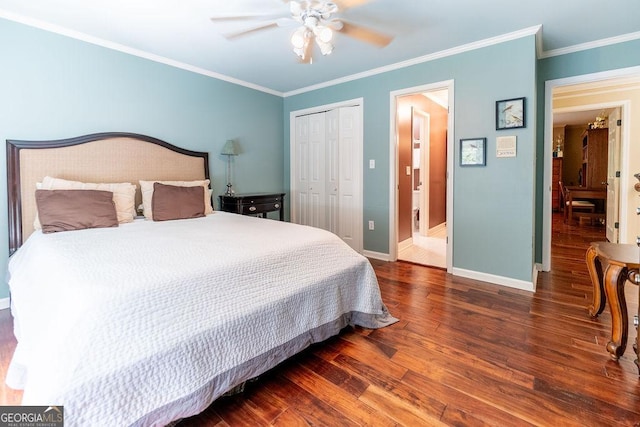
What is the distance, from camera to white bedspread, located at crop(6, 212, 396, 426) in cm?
109

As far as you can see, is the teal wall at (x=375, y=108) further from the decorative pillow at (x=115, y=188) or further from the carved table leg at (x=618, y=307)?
the carved table leg at (x=618, y=307)

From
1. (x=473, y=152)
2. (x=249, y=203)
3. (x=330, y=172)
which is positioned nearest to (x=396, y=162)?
(x=473, y=152)

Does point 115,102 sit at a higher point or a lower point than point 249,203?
higher

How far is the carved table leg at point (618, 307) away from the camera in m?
1.78

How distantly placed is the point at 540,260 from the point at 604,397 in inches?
93.0

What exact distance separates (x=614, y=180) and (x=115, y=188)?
631cm

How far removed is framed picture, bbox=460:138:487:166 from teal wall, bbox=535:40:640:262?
2.62 feet

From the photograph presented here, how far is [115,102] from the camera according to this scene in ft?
10.2

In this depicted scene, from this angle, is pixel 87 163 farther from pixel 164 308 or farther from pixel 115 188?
pixel 164 308

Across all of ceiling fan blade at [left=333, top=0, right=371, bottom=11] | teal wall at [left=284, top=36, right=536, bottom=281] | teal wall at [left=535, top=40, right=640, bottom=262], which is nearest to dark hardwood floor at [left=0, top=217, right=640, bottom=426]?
teal wall at [left=284, top=36, right=536, bottom=281]

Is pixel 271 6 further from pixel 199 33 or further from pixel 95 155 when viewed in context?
pixel 95 155

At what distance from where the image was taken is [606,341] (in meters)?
1.99

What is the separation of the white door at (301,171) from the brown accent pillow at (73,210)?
267 cm

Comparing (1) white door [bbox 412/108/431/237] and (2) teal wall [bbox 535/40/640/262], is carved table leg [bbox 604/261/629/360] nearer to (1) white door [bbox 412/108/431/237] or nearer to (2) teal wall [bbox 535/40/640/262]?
(2) teal wall [bbox 535/40/640/262]
